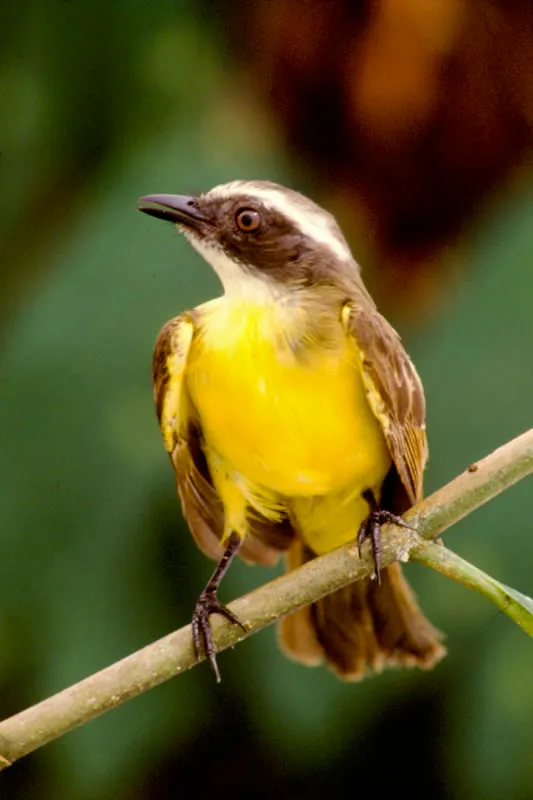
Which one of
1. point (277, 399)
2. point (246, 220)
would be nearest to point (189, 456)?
point (277, 399)

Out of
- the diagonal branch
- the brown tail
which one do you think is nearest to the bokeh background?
the brown tail

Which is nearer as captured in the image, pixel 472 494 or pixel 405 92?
pixel 472 494

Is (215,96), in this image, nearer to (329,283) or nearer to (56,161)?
(56,161)

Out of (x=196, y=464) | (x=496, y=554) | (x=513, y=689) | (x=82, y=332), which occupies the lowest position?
(x=513, y=689)

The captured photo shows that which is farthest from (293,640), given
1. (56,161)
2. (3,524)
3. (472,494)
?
(56,161)

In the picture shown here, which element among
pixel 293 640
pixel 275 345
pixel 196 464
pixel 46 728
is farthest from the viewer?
pixel 293 640

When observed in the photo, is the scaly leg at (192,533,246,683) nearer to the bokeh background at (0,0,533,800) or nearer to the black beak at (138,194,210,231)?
the bokeh background at (0,0,533,800)

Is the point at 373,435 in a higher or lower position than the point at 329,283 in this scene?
lower
